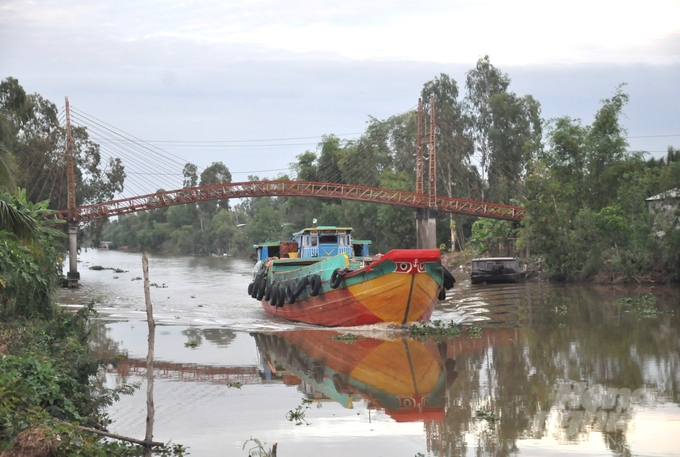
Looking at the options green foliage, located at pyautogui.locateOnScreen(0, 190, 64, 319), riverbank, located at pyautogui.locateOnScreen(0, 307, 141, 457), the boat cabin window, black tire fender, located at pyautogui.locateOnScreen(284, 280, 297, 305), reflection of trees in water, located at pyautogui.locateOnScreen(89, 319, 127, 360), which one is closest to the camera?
riverbank, located at pyautogui.locateOnScreen(0, 307, 141, 457)

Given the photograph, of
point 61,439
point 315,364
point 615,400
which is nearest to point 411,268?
point 315,364

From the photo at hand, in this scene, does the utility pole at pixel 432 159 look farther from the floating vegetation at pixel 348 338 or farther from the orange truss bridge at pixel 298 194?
the floating vegetation at pixel 348 338

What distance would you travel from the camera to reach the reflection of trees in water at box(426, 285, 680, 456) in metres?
11.1

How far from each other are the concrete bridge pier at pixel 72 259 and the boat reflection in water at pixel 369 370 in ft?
75.3

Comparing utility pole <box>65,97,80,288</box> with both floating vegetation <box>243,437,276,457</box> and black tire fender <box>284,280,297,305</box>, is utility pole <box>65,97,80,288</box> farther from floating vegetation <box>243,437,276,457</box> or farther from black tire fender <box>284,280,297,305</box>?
floating vegetation <box>243,437,276,457</box>

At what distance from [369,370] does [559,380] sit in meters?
3.85

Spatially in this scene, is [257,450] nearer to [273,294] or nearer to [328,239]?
[273,294]

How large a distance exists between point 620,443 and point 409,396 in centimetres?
439

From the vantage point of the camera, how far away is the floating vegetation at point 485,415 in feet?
39.0

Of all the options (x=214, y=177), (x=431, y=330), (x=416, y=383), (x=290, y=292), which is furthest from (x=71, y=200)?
(x=214, y=177)

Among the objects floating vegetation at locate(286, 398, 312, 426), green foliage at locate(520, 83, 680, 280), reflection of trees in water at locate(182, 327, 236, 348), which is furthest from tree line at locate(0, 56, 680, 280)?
floating vegetation at locate(286, 398, 312, 426)

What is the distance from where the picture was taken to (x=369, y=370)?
16484 mm

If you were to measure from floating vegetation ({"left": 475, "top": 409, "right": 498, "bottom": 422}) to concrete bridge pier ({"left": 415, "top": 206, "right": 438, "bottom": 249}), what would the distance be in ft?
124

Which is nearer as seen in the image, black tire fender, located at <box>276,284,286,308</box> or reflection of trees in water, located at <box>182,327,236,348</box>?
reflection of trees in water, located at <box>182,327,236,348</box>
